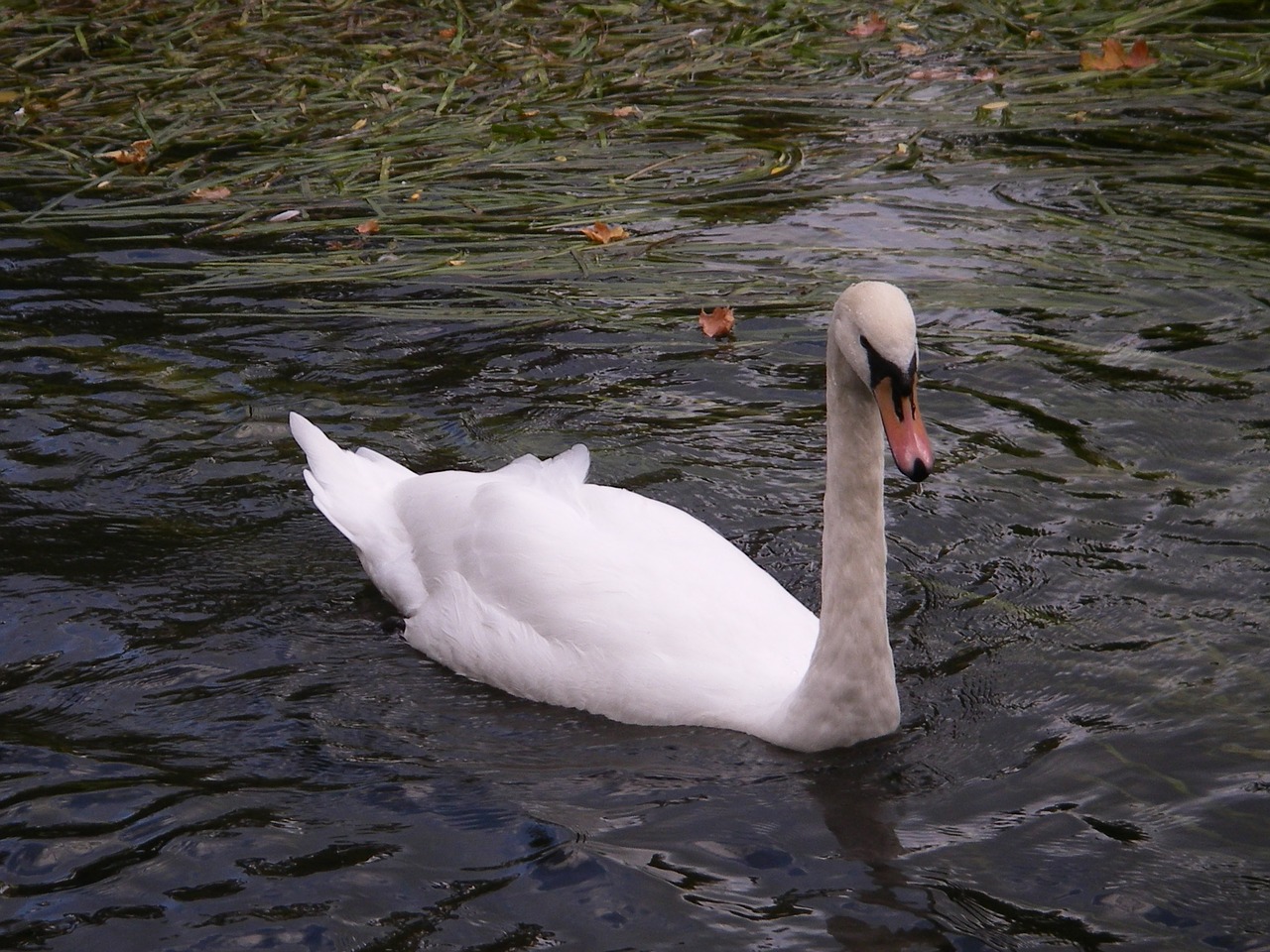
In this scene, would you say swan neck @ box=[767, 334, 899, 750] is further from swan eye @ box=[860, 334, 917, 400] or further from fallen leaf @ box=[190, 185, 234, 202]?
fallen leaf @ box=[190, 185, 234, 202]

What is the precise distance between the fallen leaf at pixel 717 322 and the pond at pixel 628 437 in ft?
→ 0.31

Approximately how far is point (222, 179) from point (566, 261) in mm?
2214

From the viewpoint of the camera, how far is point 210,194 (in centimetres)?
892

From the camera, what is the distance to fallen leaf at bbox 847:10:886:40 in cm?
1147

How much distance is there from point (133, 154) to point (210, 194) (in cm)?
86

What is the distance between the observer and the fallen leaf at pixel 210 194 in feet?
29.2

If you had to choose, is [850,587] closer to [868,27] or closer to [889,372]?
[889,372]

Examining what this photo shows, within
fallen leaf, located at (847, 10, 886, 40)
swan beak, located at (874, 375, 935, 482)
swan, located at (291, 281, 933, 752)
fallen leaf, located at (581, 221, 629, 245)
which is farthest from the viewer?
fallen leaf, located at (847, 10, 886, 40)

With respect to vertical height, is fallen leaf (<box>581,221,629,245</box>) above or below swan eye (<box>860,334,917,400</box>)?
below

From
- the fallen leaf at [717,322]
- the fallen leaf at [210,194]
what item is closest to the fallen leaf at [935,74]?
the fallen leaf at [717,322]

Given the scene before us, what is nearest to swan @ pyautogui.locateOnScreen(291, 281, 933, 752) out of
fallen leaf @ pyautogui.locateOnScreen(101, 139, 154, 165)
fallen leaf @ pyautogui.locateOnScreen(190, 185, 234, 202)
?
fallen leaf @ pyautogui.locateOnScreen(190, 185, 234, 202)

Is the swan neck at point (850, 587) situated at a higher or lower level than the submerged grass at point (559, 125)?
lower

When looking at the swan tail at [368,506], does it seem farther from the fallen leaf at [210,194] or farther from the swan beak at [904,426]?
the fallen leaf at [210,194]

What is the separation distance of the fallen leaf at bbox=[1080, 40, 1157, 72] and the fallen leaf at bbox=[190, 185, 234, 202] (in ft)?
16.9
